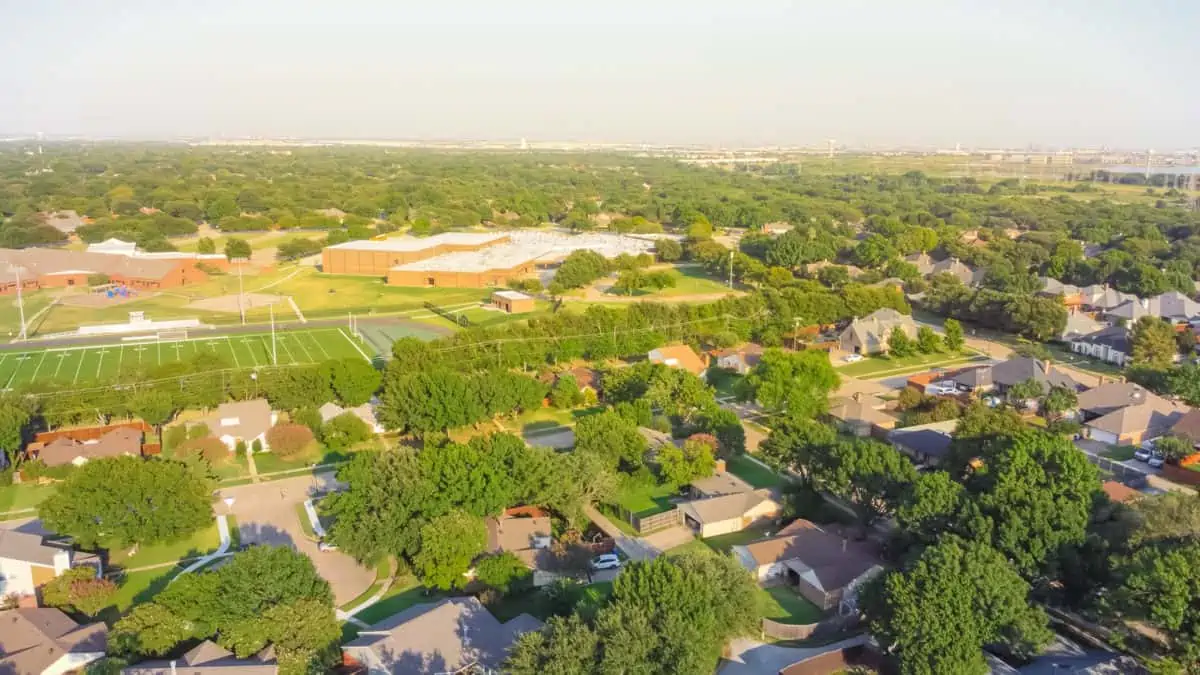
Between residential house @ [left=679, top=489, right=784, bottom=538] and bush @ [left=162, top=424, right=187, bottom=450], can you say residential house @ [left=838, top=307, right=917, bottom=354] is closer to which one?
residential house @ [left=679, top=489, right=784, bottom=538]

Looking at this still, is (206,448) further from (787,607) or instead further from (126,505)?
(787,607)

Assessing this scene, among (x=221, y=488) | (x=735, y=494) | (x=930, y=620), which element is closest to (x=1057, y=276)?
(x=735, y=494)

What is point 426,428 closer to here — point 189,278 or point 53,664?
point 53,664

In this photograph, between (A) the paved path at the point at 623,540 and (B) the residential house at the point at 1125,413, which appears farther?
(B) the residential house at the point at 1125,413

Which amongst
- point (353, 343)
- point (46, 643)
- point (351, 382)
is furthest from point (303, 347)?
point (46, 643)

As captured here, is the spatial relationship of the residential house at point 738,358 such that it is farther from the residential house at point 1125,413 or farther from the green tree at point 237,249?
the green tree at point 237,249

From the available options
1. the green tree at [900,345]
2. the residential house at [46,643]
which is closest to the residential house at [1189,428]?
the green tree at [900,345]
